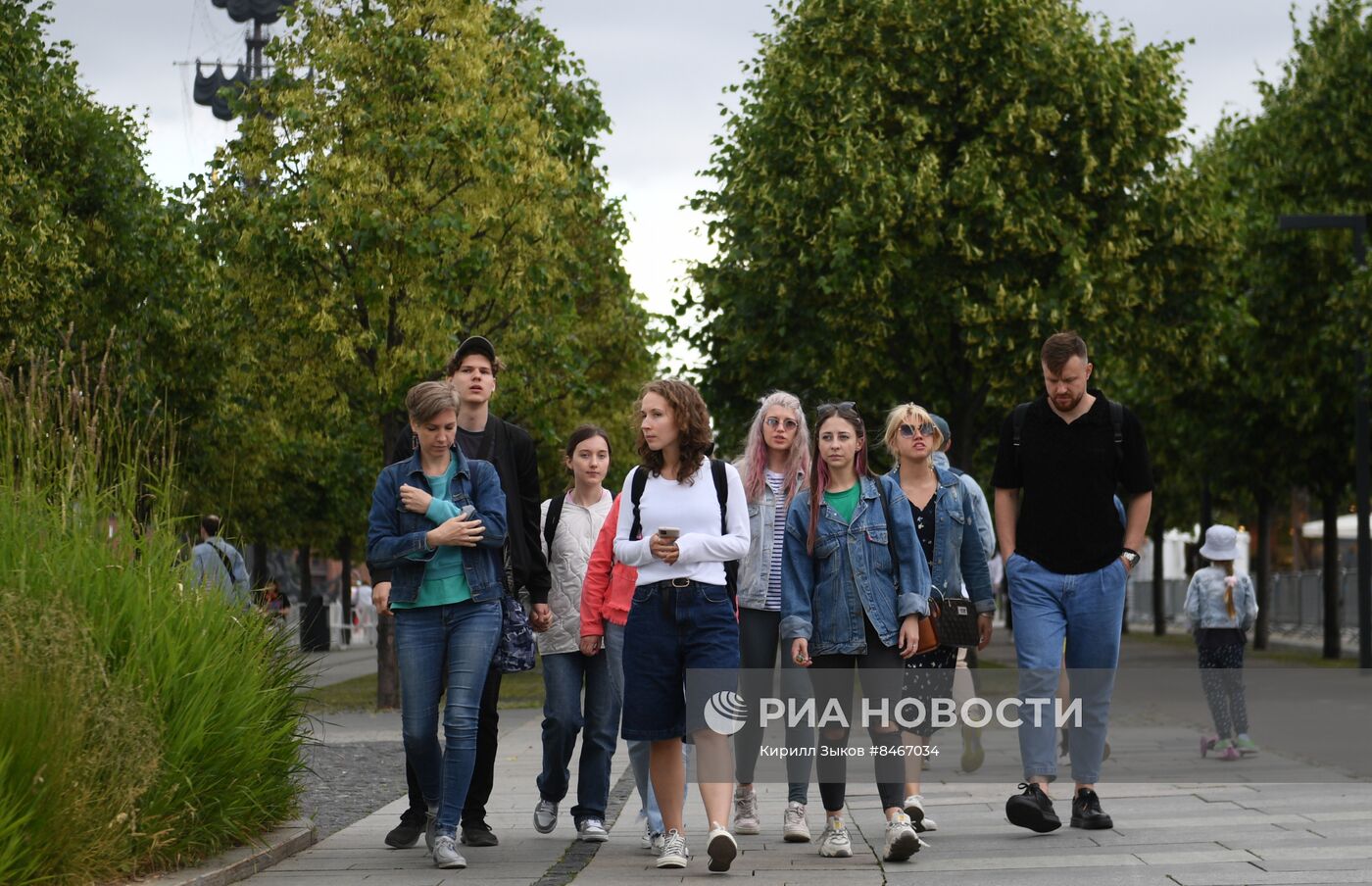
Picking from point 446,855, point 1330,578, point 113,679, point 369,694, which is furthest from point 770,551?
point 1330,578

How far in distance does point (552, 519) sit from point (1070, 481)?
2.49 metres

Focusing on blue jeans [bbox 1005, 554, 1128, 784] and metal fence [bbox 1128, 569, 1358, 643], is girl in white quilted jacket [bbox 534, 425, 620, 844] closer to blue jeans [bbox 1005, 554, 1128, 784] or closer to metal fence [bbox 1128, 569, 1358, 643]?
blue jeans [bbox 1005, 554, 1128, 784]

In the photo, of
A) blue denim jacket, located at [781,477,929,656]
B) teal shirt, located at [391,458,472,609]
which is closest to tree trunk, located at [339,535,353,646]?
teal shirt, located at [391,458,472,609]

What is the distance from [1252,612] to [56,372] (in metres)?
8.29

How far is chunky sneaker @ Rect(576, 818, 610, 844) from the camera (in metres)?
9.09

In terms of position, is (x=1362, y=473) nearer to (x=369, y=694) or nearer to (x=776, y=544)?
(x=369, y=694)

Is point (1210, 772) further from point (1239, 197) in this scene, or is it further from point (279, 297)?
point (1239, 197)

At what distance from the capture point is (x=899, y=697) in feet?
28.0

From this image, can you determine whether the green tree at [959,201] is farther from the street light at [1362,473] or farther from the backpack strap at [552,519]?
the backpack strap at [552,519]

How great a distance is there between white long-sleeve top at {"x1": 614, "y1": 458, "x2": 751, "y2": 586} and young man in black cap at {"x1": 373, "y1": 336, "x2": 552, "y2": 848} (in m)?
0.90

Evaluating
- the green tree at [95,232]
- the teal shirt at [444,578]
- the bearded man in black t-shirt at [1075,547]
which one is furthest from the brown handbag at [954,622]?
the green tree at [95,232]

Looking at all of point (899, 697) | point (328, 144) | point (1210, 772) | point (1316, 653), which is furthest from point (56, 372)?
point (1316, 653)

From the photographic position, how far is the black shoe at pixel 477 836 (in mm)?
8945

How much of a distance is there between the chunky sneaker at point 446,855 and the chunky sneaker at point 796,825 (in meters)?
1.61
